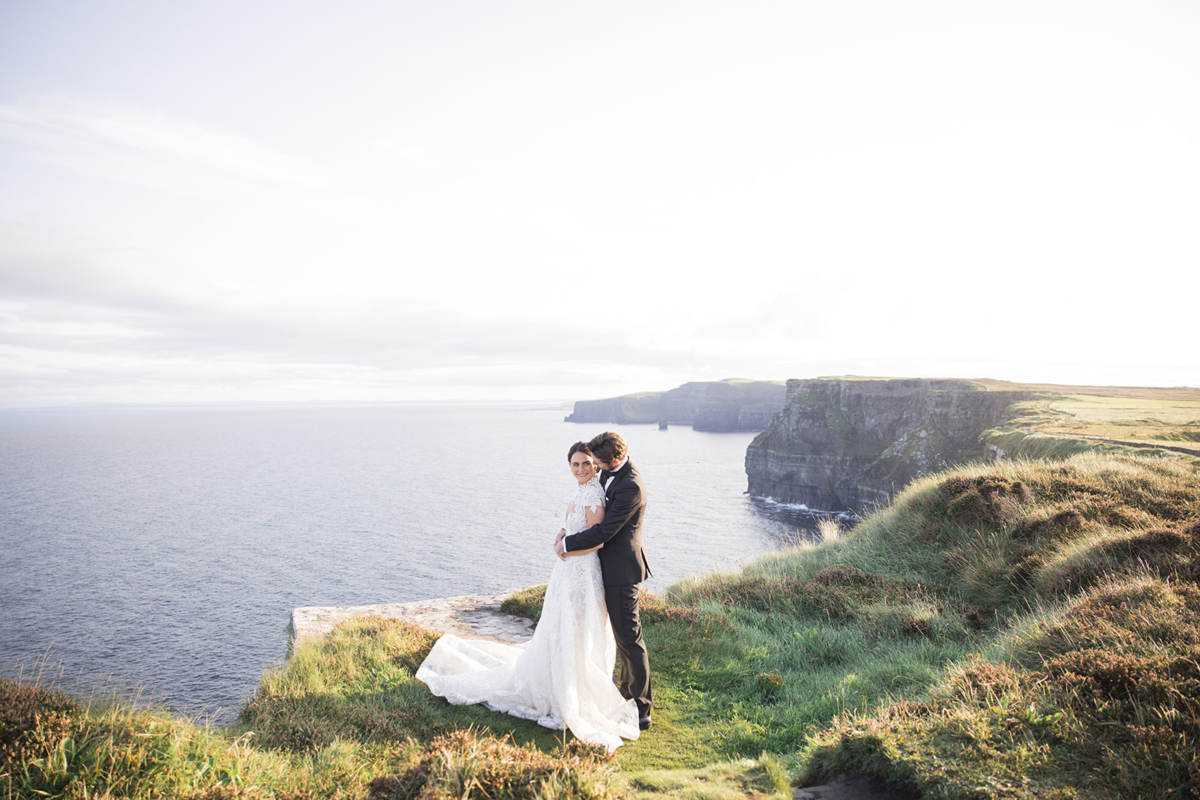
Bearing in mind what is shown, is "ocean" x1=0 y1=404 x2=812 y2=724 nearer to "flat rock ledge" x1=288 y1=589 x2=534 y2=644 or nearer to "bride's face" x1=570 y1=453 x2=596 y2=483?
"flat rock ledge" x1=288 y1=589 x2=534 y2=644

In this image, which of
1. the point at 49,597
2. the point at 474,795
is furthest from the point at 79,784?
the point at 49,597

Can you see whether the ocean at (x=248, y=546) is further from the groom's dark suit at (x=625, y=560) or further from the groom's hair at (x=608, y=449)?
the groom's hair at (x=608, y=449)

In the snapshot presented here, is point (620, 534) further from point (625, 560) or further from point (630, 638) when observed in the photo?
point (630, 638)

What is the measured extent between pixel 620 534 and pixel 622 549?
0.18 metres

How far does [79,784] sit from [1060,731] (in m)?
7.22

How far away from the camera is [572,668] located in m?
6.61

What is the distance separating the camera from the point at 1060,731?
4.50m

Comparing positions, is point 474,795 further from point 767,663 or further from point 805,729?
point 767,663

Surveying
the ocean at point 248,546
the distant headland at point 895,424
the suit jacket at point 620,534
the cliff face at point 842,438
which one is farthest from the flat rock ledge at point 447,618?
the cliff face at point 842,438

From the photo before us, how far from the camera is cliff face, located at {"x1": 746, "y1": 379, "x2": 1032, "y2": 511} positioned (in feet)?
225

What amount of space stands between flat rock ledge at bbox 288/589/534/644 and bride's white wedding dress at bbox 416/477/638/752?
9.68 feet

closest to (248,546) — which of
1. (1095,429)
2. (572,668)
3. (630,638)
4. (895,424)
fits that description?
(572,668)

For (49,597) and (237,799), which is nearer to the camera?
(237,799)

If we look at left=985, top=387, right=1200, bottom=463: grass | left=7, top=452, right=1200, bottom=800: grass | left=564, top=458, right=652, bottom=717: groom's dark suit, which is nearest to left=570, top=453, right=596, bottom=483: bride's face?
left=564, top=458, right=652, bottom=717: groom's dark suit
